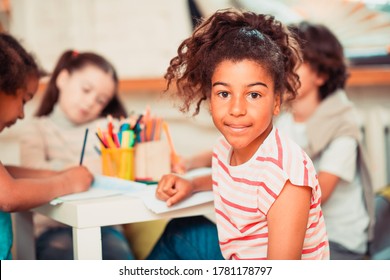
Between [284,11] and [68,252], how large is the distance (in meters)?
1.11

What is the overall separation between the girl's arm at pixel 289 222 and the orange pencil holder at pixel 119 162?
363mm

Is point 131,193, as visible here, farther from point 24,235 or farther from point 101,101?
point 101,101

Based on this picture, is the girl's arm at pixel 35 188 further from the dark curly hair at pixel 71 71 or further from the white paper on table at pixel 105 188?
the dark curly hair at pixel 71 71

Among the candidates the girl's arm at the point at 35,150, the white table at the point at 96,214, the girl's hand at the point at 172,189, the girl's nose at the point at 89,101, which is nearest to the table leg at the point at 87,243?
the white table at the point at 96,214

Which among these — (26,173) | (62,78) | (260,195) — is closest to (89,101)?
(62,78)

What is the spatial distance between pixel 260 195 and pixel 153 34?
1228 millimetres

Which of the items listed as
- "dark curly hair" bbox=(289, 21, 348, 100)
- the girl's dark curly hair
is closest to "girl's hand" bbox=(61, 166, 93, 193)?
the girl's dark curly hair

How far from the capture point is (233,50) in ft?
2.58

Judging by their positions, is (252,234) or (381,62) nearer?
(252,234)

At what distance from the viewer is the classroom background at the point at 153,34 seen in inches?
73.1

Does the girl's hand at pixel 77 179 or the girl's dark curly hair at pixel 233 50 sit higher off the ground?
the girl's dark curly hair at pixel 233 50
